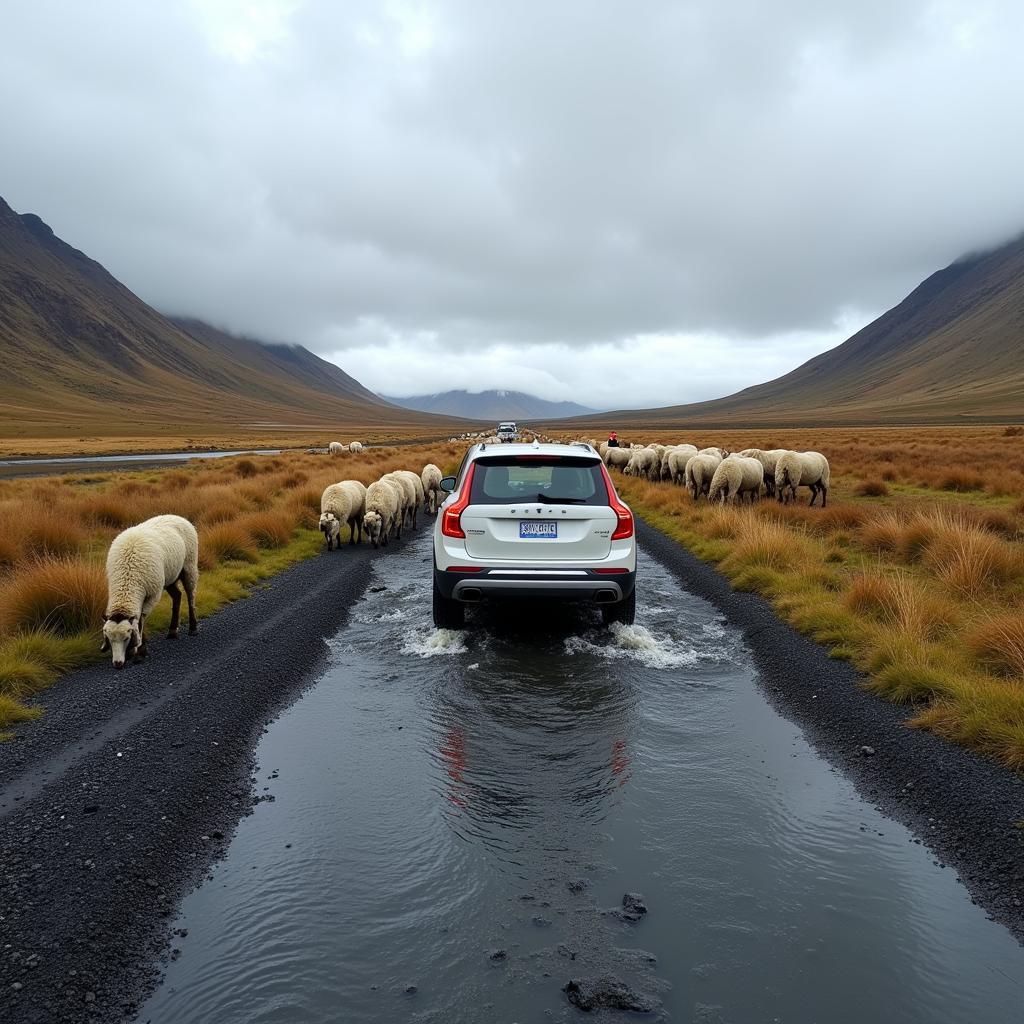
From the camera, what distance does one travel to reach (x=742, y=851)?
4160 mm

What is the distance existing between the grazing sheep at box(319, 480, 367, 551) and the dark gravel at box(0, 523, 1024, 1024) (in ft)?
22.2

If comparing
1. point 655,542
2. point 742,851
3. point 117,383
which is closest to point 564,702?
point 742,851

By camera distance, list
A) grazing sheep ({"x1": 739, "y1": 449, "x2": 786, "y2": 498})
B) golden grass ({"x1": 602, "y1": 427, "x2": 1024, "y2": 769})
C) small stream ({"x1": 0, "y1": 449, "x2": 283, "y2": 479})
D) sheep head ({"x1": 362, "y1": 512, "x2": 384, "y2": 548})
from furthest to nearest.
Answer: small stream ({"x1": 0, "y1": 449, "x2": 283, "y2": 479}) → grazing sheep ({"x1": 739, "y1": 449, "x2": 786, "y2": 498}) → sheep head ({"x1": 362, "y1": 512, "x2": 384, "y2": 548}) → golden grass ({"x1": 602, "y1": 427, "x2": 1024, "y2": 769})

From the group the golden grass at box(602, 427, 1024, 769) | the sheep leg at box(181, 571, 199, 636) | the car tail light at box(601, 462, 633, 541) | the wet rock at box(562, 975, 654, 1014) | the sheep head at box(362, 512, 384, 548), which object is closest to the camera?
the wet rock at box(562, 975, 654, 1014)

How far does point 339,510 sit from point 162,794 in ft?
34.8

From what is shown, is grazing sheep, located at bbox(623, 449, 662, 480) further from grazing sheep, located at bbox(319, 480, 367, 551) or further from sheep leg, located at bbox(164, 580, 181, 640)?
sheep leg, located at bbox(164, 580, 181, 640)

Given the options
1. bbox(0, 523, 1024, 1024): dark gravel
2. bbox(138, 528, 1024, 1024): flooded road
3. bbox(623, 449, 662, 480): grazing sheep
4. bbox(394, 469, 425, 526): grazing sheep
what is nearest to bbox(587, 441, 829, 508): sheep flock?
bbox(623, 449, 662, 480): grazing sheep

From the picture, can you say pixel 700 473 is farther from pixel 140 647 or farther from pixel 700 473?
pixel 140 647

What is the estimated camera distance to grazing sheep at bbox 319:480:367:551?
14.8 metres

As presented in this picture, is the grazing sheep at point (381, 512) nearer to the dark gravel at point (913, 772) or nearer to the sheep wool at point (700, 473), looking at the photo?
the dark gravel at point (913, 772)

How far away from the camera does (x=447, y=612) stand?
8.06 metres

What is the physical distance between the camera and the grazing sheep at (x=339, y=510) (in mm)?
14820

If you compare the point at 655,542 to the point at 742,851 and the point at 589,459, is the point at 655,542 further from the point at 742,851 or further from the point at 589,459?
the point at 742,851

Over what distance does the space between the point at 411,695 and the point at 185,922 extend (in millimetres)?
3211
